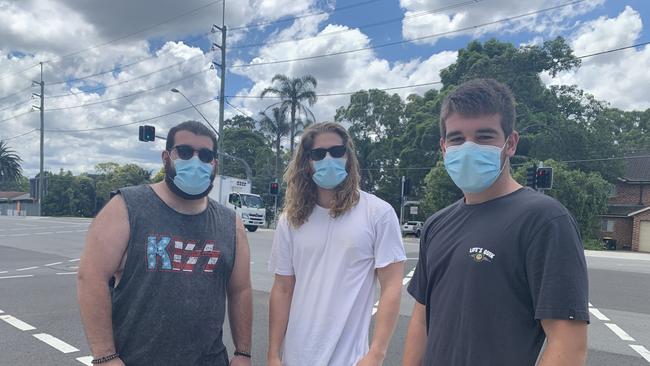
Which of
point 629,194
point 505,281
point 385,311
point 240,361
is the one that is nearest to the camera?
→ point 505,281

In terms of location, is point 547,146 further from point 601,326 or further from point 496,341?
point 496,341

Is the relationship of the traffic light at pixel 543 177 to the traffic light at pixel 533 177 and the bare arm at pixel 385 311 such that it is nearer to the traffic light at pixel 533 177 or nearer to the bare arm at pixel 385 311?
the traffic light at pixel 533 177

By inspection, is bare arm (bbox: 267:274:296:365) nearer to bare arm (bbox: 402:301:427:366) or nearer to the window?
bare arm (bbox: 402:301:427:366)

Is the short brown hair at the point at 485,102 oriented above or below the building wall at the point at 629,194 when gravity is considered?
above

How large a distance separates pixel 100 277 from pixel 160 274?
0.26 meters

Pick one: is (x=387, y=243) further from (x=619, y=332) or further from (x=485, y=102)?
(x=619, y=332)

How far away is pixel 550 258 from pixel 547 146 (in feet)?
119

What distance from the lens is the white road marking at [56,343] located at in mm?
5309

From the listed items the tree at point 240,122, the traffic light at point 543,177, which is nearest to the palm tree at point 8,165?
the tree at point 240,122

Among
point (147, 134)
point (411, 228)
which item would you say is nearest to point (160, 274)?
point (147, 134)

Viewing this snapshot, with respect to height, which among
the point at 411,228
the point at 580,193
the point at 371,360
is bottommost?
the point at 411,228

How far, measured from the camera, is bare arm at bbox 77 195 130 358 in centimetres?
213

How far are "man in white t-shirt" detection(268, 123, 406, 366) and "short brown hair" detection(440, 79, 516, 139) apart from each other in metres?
0.71

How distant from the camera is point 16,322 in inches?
255
